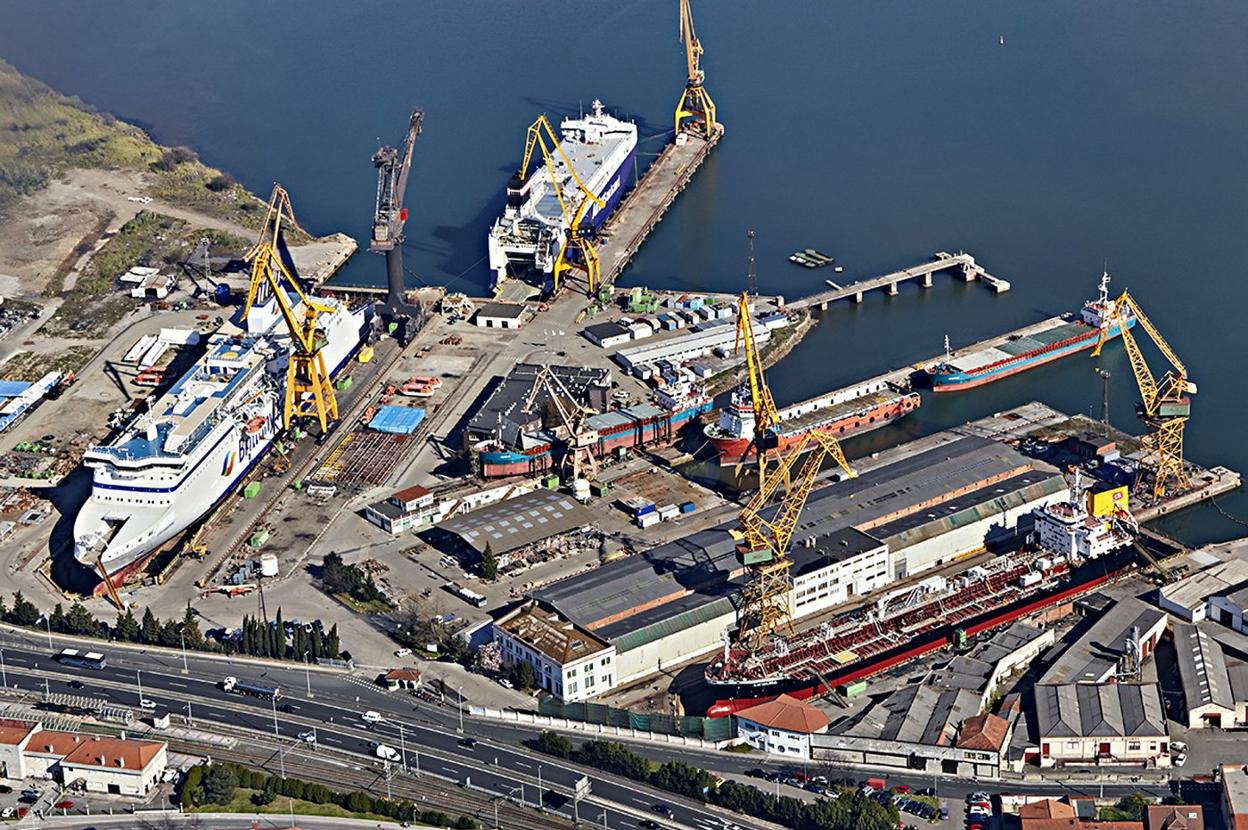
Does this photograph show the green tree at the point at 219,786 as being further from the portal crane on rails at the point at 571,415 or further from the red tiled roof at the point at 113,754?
the portal crane on rails at the point at 571,415

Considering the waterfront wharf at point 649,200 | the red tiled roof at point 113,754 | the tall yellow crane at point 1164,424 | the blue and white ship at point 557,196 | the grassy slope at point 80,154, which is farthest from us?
the grassy slope at point 80,154

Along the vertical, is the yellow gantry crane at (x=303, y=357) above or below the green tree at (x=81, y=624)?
above

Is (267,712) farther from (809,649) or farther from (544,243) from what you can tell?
(544,243)

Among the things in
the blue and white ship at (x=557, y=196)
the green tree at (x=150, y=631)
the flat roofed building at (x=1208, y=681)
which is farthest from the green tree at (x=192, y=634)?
the blue and white ship at (x=557, y=196)

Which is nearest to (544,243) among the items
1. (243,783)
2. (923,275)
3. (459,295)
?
(459,295)

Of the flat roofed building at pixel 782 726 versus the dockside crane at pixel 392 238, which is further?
the dockside crane at pixel 392 238

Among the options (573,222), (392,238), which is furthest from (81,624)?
(573,222)

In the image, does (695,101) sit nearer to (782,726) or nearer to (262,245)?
(262,245)
